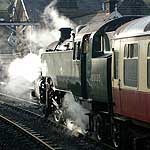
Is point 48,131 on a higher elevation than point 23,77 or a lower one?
lower

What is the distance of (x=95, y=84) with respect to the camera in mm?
11453

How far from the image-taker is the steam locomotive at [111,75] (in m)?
8.71

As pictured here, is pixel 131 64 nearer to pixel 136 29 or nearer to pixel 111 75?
pixel 136 29

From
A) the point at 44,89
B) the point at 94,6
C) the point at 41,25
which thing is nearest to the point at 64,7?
the point at 94,6

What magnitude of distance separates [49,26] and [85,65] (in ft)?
108

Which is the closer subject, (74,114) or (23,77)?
(74,114)

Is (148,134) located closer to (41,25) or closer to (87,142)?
(87,142)

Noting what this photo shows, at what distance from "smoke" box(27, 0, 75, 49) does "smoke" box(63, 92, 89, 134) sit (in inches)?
899

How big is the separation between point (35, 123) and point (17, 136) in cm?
265

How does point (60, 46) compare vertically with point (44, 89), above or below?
above

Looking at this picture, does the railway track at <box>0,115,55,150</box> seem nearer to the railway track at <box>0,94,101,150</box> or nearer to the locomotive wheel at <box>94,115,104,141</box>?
the railway track at <box>0,94,101,150</box>

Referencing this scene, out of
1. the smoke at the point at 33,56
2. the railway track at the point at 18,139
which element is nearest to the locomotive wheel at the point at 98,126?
the railway track at the point at 18,139

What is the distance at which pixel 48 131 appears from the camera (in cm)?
1413

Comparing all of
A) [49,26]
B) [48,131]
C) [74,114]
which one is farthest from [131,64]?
[49,26]
